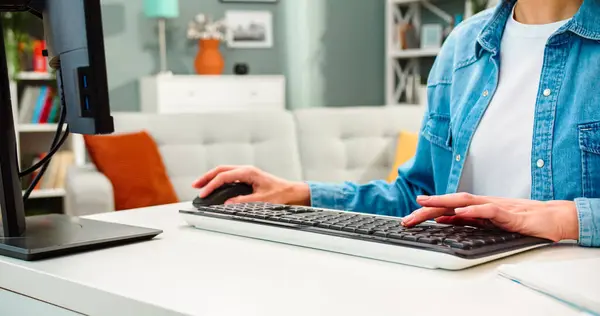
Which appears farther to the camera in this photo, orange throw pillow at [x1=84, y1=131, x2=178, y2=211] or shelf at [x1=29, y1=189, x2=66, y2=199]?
shelf at [x1=29, y1=189, x2=66, y2=199]

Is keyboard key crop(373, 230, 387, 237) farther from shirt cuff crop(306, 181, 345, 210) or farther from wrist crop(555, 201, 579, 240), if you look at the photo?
shirt cuff crop(306, 181, 345, 210)

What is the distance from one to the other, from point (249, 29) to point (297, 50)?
0.41 m

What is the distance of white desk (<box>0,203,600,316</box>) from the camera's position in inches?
23.0

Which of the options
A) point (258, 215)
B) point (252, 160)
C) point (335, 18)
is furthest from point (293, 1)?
point (258, 215)

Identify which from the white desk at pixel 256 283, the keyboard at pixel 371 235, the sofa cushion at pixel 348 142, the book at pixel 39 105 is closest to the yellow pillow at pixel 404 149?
the sofa cushion at pixel 348 142

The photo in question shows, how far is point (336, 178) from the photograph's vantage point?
3.19 m

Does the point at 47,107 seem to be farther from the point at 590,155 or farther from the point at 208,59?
the point at 590,155

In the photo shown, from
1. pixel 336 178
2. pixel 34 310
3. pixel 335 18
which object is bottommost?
pixel 336 178

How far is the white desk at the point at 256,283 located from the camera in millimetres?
585

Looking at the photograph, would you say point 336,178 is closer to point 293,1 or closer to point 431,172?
point 431,172

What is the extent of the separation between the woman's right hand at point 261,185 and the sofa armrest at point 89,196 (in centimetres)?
159

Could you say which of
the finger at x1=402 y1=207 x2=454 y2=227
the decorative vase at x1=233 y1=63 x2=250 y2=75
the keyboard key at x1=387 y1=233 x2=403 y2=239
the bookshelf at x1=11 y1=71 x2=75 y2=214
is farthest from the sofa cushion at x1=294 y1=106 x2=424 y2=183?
the keyboard key at x1=387 y1=233 x2=403 y2=239

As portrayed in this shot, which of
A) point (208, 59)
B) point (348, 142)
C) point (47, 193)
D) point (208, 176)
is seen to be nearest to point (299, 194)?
point (208, 176)

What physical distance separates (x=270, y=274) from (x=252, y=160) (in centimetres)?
245
